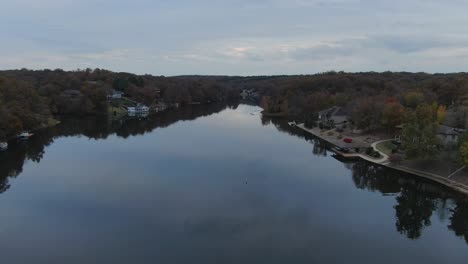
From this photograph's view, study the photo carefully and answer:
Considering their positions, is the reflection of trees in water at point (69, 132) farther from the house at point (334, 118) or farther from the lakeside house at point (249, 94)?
the lakeside house at point (249, 94)

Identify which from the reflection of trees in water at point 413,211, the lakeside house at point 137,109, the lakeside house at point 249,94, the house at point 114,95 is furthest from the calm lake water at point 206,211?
the lakeside house at point 249,94

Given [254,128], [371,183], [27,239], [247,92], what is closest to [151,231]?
[27,239]

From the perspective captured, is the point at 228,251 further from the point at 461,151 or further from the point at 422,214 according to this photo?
the point at 461,151

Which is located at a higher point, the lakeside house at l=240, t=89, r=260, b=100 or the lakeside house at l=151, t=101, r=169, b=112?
the lakeside house at l=240, t=89, r=260, b=100

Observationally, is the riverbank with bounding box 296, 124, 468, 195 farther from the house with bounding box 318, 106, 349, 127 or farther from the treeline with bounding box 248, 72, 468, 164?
the house with bounding box 318, 106, 349, 127

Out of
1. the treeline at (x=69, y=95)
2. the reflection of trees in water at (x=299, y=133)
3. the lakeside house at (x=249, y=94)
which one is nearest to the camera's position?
the reflection of trees in water at (x=299, y=133)

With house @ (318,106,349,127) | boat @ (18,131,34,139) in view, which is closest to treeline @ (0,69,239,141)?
boat @ (18,131,34,139)

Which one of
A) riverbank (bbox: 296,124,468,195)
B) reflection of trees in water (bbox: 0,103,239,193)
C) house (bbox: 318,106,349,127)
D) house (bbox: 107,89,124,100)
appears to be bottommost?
reflection of trees in water (bbox: 0,103,239,193)

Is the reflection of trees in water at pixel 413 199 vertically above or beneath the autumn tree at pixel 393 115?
beneath
